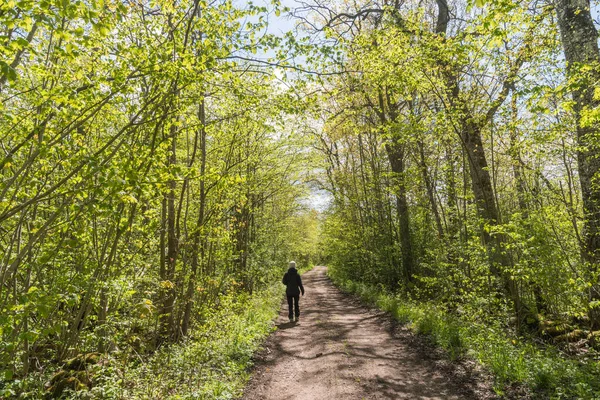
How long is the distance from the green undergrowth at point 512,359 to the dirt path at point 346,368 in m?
0.57

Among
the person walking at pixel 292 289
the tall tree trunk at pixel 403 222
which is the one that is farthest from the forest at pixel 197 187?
the tall tree trunk at pixel 403 222

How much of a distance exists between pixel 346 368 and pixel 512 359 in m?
2.75

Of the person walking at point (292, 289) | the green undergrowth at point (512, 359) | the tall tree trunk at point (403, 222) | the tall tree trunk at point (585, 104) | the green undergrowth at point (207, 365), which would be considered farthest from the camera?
the tall tree trunk at point (403, 222)

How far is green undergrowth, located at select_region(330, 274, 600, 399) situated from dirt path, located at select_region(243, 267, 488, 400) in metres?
0.57

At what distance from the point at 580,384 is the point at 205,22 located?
705 centimetres

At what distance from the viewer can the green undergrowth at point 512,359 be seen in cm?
460

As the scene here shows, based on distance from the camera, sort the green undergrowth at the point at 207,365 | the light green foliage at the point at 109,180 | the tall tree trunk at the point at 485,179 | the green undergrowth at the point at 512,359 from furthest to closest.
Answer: the tall tree trunk at the point at 485,179, the green undergrowth at the point at 207,365, the green undergrowth at the point at 512,359, the light green foliage at the point at 109,180

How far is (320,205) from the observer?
27.1m

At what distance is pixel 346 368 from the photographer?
256 inches

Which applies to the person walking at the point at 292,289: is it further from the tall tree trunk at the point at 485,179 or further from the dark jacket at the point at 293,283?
the tall tree trunk at the point at 485,179

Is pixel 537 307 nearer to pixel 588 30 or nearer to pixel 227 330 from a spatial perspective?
pixel 588 30

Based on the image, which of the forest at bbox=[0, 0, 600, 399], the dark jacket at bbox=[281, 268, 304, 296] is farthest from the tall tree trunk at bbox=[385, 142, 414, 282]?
the dark jacket at bbox=[281, 268, 304, 296]

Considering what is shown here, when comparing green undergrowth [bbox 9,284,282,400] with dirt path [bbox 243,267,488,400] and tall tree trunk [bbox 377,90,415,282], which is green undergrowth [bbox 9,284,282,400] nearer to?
dirt path [bbox 243,267,488,400]

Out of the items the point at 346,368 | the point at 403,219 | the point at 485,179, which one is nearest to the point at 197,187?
the point at 346,368
